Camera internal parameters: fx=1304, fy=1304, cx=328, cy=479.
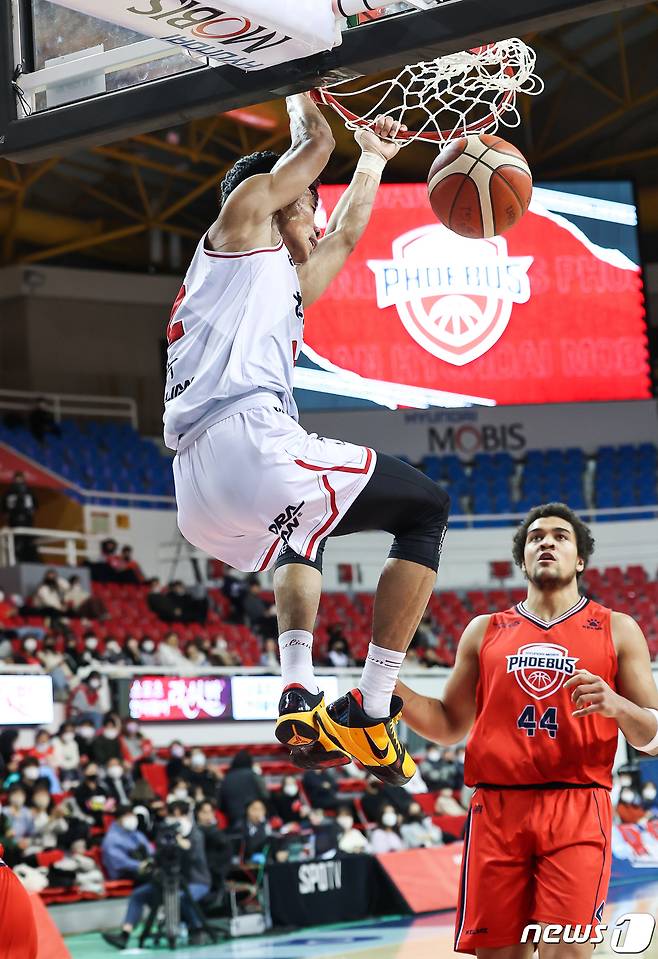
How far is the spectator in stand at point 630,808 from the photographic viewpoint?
13.5 m

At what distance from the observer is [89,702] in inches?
518

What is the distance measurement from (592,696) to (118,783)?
8569mm

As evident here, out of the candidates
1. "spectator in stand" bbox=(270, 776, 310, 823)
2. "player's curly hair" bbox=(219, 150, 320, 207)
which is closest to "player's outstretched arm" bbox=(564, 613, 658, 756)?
"player's curly hair" bbox=(219, 150, 320, 207)

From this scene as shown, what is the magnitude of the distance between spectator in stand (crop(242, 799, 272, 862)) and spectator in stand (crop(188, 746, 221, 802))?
0.63 meters

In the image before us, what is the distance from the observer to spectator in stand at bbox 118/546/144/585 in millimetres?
17672

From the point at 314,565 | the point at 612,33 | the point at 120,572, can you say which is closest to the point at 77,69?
the point at 314,565

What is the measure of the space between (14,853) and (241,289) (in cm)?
797

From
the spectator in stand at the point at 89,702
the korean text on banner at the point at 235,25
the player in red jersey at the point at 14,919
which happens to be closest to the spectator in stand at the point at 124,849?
the spectator in stand at the point at 89,702

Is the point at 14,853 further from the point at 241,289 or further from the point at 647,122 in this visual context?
the point at 647,122

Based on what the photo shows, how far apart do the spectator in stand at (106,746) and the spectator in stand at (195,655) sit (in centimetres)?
263

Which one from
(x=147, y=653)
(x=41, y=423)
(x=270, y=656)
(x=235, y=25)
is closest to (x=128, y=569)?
(x=270, y=656)

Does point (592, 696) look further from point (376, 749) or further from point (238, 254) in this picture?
point (238, 254)

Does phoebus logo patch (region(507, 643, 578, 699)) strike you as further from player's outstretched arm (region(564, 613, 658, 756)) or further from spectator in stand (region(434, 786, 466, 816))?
spectator in stand (region(434, 786, 466, 816))

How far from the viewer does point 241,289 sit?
349 cm
